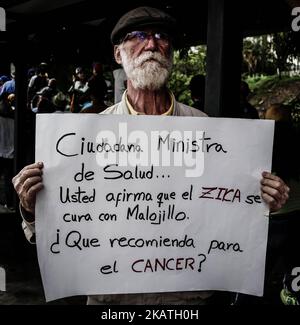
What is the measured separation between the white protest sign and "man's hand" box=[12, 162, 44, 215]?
3 centimetres

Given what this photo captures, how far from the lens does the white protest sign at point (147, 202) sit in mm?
1594

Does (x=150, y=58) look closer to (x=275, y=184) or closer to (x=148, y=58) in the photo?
(x=148, y=58)

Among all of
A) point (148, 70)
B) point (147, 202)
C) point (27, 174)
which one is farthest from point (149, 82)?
point (27, 174)

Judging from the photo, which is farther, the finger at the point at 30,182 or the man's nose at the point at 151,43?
the man's nose at the point at 151,43

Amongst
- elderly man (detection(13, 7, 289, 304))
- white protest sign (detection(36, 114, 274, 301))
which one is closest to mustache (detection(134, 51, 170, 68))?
elderly man (detection(13, 7, 289, 304))

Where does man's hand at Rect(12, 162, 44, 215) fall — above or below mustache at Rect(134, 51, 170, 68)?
below

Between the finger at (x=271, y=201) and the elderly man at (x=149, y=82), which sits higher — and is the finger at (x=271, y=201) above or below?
below

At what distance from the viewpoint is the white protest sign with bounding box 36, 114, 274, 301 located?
5.23ft

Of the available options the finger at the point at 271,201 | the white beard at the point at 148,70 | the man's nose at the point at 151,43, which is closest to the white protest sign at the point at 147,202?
the finger at the point at 271,201

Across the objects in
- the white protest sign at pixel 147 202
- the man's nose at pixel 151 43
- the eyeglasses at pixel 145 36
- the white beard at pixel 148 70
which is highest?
the eyeglasses at pixel 145 36

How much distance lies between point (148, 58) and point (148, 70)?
0.05 metres

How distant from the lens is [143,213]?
163cm

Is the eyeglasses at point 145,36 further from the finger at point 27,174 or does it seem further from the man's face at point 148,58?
the finger at point 27,174

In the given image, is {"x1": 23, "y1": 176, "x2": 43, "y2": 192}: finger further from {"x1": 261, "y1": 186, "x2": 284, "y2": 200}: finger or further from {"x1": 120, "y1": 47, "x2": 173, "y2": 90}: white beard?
{"x1": 261, "y1": 186, "x2": 284, "y2": 200}: finger
